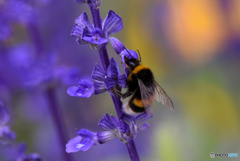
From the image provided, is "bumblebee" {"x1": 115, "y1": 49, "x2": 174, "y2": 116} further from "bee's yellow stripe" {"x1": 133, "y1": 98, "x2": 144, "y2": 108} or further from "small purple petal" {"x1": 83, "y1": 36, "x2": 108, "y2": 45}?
"small purple petal" {"x1": 83, "y1": 36, "x2": 108, "y2": 45}

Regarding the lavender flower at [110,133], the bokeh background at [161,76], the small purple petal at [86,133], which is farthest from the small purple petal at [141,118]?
the bokeh background at [161,76]

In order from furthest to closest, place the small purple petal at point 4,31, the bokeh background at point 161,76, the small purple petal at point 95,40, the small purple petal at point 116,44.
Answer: the bokeh background at point 161,76
the small purple petal at point 4,31
the small purple petal at point 116,44
the small purple petal at point 95,40

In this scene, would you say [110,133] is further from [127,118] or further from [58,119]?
[58,119]

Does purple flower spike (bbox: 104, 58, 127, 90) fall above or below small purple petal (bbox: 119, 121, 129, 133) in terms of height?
above

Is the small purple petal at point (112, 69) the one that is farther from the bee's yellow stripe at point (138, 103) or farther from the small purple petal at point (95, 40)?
the bee's yellow stripe at point (138, 103)

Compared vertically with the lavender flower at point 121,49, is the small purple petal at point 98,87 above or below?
below

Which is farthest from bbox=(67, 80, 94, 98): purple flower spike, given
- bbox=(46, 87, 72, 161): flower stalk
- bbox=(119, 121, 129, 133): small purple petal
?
bbox=(46, 87, 72, 161): flower stalk

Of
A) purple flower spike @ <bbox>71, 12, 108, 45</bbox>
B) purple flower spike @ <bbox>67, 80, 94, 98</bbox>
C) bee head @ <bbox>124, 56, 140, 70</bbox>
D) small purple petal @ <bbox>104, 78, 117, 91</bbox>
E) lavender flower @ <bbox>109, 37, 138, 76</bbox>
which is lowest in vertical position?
small purple petal @ <bbox>104, 78, 117, 91</bbox>

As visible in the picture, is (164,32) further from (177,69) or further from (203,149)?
(203,149)

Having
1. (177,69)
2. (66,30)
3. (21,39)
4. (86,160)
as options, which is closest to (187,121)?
(177,69)
